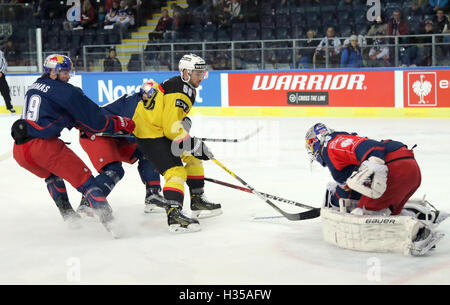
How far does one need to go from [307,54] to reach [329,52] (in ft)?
1.34

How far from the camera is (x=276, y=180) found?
634cm

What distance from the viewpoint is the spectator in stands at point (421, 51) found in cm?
1073

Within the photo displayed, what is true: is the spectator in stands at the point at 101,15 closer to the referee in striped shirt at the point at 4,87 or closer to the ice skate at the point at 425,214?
the referee in striped shirt at the point at 4,87

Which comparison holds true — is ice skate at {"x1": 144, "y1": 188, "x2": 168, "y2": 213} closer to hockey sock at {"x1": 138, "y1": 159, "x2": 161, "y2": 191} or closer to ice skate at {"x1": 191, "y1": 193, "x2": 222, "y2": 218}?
hockey sock at {"x1": 138, "y1": 159, "x2": 161, "y2": 191}

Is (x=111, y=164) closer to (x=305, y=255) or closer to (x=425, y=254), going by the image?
(x=305, y=255)

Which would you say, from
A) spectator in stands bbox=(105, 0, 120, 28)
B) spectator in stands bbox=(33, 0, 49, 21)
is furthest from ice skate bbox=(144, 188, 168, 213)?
spectator in stands bbox=(33, 0, 49, 21)

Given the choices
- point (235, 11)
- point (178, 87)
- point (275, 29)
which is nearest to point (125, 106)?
point (178, 87)

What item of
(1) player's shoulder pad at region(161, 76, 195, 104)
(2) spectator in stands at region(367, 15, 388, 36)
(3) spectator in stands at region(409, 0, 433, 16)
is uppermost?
(3) spectator in stands at region(409, 0, 433, 16)

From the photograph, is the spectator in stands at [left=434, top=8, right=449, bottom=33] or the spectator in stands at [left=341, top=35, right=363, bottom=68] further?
the spectator in stands at [left=341, top=35, right=363, bottom=68]

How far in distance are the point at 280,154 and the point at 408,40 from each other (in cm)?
427

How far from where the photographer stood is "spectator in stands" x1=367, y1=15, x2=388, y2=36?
1151 cm

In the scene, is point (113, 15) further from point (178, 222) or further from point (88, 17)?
point (178, 222)

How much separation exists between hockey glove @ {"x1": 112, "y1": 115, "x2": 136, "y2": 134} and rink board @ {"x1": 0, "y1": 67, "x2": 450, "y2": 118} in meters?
7.12

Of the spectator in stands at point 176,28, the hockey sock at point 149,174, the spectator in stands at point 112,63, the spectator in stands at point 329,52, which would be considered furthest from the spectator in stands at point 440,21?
the hockey sock at point 149,174
